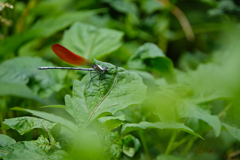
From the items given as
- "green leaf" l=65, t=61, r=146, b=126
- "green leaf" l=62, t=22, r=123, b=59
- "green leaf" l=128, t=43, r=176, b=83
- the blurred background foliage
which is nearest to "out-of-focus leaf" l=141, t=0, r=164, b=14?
the blurred background foliage

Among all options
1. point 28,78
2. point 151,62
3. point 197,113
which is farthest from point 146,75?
point 28,78

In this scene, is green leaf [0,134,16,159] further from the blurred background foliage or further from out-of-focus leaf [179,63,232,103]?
out-of-focus leaf [179,63,232,103]

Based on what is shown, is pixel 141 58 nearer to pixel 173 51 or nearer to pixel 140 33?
pixel 140 33

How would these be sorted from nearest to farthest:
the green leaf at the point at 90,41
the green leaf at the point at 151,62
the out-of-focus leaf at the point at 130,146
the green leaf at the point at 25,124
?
1. the green leaf at the point at 25,124
2. the out-of-focus leaf at the point at 130,146
3. the green leaf at the point at 151,62
4. the green leaf at the point at 90,41

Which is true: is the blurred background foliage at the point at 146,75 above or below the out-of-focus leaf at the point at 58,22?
below

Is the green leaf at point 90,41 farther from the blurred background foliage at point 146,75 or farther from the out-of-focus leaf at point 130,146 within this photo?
the out-of-focus leaf at point 130,146

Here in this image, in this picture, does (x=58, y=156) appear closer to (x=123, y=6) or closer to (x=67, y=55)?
(x=67, y=55)

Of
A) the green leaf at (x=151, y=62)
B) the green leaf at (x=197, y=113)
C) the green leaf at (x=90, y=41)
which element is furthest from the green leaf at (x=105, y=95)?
the green leaf at (x=90, y=41)
